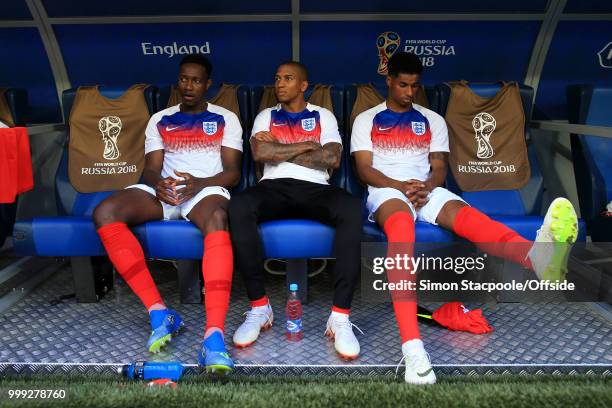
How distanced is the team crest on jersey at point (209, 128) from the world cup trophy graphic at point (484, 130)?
1546mm

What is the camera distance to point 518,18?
3523 millimetres

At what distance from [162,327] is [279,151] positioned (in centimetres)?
106

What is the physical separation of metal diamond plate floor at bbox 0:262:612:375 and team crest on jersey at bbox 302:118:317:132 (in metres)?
0.95

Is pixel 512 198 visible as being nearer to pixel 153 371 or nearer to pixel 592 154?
pixel 592 154

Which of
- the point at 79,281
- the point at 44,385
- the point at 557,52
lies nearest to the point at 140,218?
the point at 79,281

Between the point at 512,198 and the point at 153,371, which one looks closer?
the point at 153,371

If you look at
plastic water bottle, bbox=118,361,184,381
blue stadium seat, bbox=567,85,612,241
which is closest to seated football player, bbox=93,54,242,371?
plastic water bottle, bbox=118,361,184,381

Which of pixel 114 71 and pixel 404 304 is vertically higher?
pixel 114 71

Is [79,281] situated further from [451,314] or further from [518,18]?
[518,18]

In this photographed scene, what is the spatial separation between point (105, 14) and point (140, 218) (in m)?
1.66

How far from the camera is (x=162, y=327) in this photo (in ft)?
7.78

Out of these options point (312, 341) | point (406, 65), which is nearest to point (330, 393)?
point (312, 341)

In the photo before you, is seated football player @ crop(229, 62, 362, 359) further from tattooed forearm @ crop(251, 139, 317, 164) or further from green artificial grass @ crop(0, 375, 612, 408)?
green artificial grass @ crop(0, 375, 612, 408)

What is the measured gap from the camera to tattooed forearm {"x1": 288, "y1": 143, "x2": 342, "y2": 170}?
2.81 m
